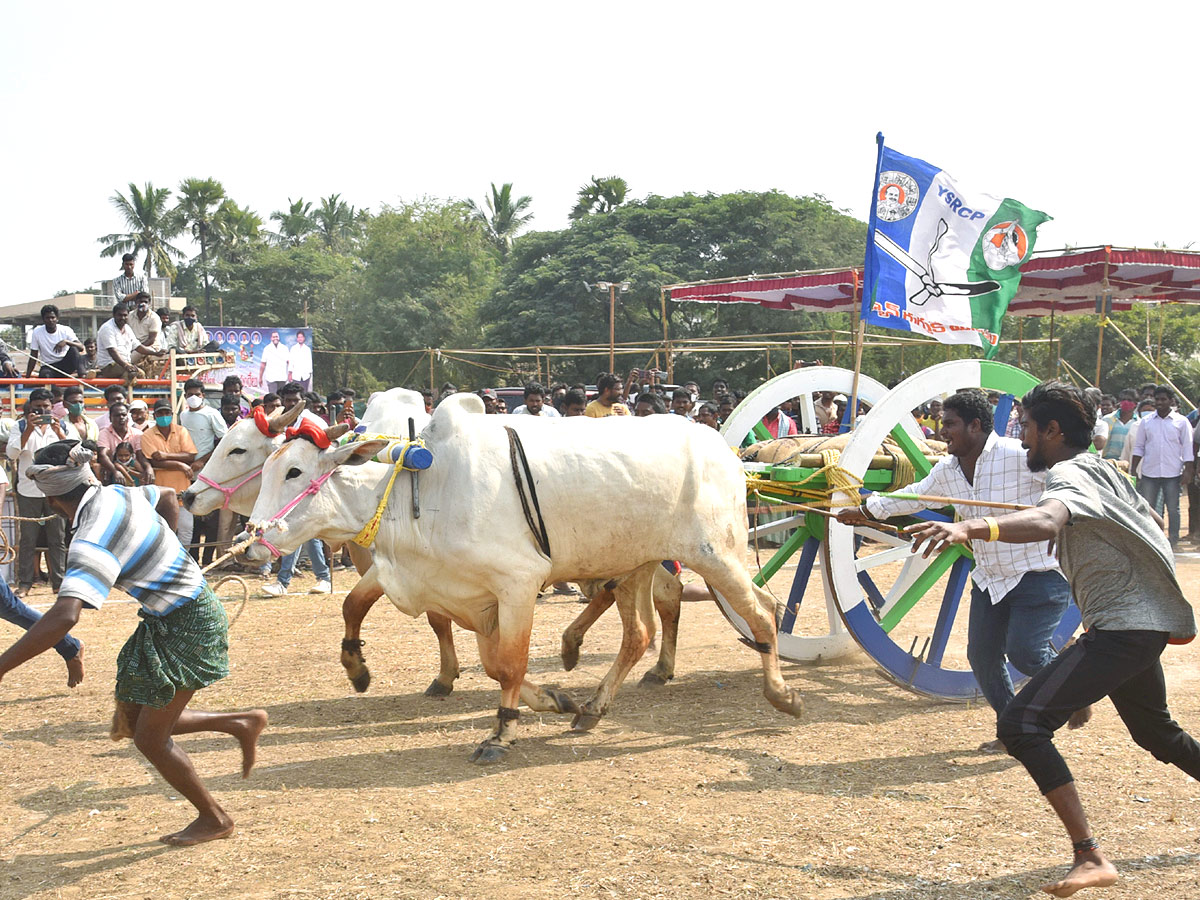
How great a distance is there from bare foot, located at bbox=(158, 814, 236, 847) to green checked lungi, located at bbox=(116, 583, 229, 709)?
1.82ft

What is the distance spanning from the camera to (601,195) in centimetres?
4375

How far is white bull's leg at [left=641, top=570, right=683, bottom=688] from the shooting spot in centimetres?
703


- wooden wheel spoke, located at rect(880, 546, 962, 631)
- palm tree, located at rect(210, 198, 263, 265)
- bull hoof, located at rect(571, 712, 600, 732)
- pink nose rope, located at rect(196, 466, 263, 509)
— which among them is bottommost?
bull hoof, located at rect(571, 712, 600, 732)

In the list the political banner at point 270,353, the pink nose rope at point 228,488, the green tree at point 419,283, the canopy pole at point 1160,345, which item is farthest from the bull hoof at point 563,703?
the green tree at point 419,283

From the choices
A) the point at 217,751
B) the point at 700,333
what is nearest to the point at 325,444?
the point at 217,751

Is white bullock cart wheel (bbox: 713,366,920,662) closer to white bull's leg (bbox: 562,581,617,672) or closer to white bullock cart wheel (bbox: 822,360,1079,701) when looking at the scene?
white bullock cart wheel (bbox: 822,360,1079,701)

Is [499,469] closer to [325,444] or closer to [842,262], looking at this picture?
[325,444]

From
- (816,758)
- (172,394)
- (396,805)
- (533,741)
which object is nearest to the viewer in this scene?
(396,805)

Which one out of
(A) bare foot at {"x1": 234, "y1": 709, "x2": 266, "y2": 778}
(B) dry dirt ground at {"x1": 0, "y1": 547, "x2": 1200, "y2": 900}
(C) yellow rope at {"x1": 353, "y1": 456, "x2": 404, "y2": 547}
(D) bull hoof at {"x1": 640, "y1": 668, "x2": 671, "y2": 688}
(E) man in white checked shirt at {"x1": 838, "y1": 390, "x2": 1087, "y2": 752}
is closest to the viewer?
(B) dry dirt ground at {"x1": 0, "y1": 547, "x2": 1200, "y2": 900}

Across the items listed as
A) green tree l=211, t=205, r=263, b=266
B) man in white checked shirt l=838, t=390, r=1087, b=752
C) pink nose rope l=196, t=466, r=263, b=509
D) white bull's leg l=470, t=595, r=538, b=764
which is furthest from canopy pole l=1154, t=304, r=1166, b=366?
green tree l=211, t=205, r=263, b=266

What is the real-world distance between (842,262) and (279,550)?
3065cm

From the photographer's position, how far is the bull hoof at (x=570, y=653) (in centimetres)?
677

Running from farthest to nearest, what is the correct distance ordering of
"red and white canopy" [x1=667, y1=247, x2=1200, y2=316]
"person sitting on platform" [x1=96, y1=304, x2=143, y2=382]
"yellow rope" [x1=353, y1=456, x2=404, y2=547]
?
"person sitting on platform" [x1=96, y1=304, x2=143, y2=382], "red and white canopy" [x1=667, y1=247, x2=1200, y2=316], "yellow rope" [x1=353, y1=456, x2=404, y2=547]

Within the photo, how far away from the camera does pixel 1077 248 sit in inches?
452
